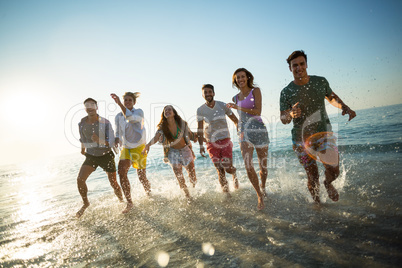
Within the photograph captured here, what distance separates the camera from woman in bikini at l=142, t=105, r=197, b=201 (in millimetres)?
5254

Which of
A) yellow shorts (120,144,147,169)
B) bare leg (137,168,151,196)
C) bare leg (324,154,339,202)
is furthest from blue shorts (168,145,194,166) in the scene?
bare leg (324,154,339,202)

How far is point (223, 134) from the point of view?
16.9 ft

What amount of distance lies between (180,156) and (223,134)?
1221 mm

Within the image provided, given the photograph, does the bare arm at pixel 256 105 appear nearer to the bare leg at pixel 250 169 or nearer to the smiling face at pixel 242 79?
the smiling face at pixel 242 79

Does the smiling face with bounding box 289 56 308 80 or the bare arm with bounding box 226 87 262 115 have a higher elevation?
the smiling face with bounding box 289 56 308 80

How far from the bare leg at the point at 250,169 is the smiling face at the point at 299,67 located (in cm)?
161

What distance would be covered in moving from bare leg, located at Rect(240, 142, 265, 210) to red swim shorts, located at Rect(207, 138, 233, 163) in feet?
2.95

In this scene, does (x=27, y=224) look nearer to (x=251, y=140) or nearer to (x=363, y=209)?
(x=251, y=140)

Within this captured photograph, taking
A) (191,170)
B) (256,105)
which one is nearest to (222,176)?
(191,170)

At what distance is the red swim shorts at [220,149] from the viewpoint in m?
5.23

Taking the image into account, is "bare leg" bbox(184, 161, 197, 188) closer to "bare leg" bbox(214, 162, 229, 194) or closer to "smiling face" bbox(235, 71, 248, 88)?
"bare leg" bbox(214, 162, 229, 194)

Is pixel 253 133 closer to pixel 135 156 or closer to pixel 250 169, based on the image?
pixel 250 169

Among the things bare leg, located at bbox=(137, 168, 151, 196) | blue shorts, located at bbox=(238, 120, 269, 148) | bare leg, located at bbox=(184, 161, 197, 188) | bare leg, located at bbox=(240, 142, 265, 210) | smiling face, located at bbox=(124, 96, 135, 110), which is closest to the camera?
bare leg, located at bbox=(240, 142, 265, 210)

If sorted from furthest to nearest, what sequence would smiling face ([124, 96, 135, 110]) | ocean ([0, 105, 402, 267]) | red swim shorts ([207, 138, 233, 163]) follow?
smiling face ([124, 96, 135, 110]) < red swim shorts ([207, 138, 233, 163]) < ocean ([0, 105, 402, 267])
